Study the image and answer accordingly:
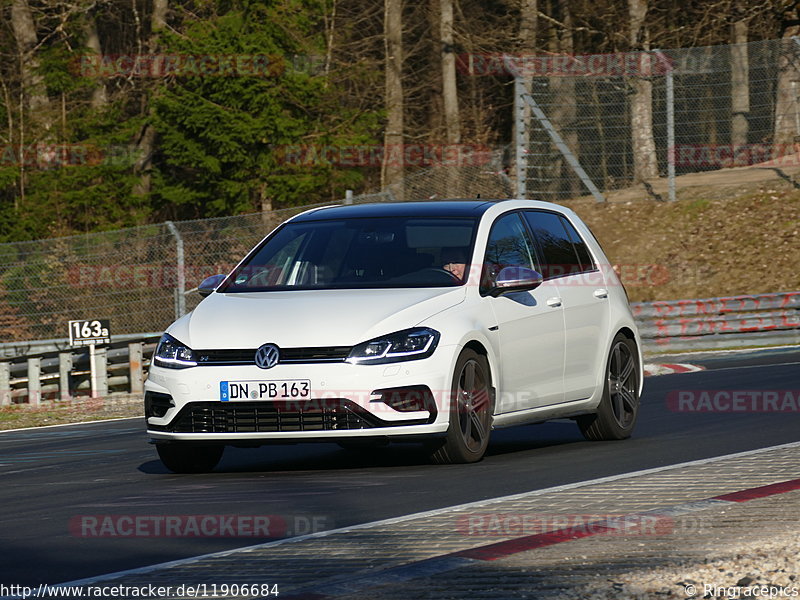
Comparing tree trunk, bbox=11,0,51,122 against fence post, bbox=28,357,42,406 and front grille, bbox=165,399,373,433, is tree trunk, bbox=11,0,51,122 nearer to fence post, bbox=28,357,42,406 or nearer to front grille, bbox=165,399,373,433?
fence post, bbox=28,357,42,406

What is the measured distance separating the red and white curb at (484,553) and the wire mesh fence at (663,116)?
77.4 ft

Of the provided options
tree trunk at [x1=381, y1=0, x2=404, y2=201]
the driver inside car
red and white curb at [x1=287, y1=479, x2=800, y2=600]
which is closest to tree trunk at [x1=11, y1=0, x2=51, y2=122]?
tree trunk at [x1=381, y1=0, x2=404, y2=201]

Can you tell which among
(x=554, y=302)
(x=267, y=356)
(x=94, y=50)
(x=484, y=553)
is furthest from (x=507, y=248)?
(x=94, y=50)

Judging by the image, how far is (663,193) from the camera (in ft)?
111

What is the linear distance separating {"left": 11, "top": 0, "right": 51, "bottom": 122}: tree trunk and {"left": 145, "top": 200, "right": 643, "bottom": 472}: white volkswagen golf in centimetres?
3455

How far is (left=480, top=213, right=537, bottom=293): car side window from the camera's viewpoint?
410 inches

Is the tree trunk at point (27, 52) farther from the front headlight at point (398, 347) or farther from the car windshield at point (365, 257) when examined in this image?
the front headlight at point (398, 347)

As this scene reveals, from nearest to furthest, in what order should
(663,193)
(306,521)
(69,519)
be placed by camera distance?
(306,521) < (69,519) < (663,193)

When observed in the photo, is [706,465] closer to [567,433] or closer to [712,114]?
[567,433]

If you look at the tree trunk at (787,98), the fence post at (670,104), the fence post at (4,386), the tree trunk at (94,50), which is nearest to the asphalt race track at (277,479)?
the fence post at (4,386)

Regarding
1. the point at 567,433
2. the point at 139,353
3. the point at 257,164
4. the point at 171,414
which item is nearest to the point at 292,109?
the point at 257,164

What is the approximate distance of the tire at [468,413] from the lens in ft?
31.7

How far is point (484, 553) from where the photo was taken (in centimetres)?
631

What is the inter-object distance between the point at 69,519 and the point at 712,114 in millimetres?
24374
